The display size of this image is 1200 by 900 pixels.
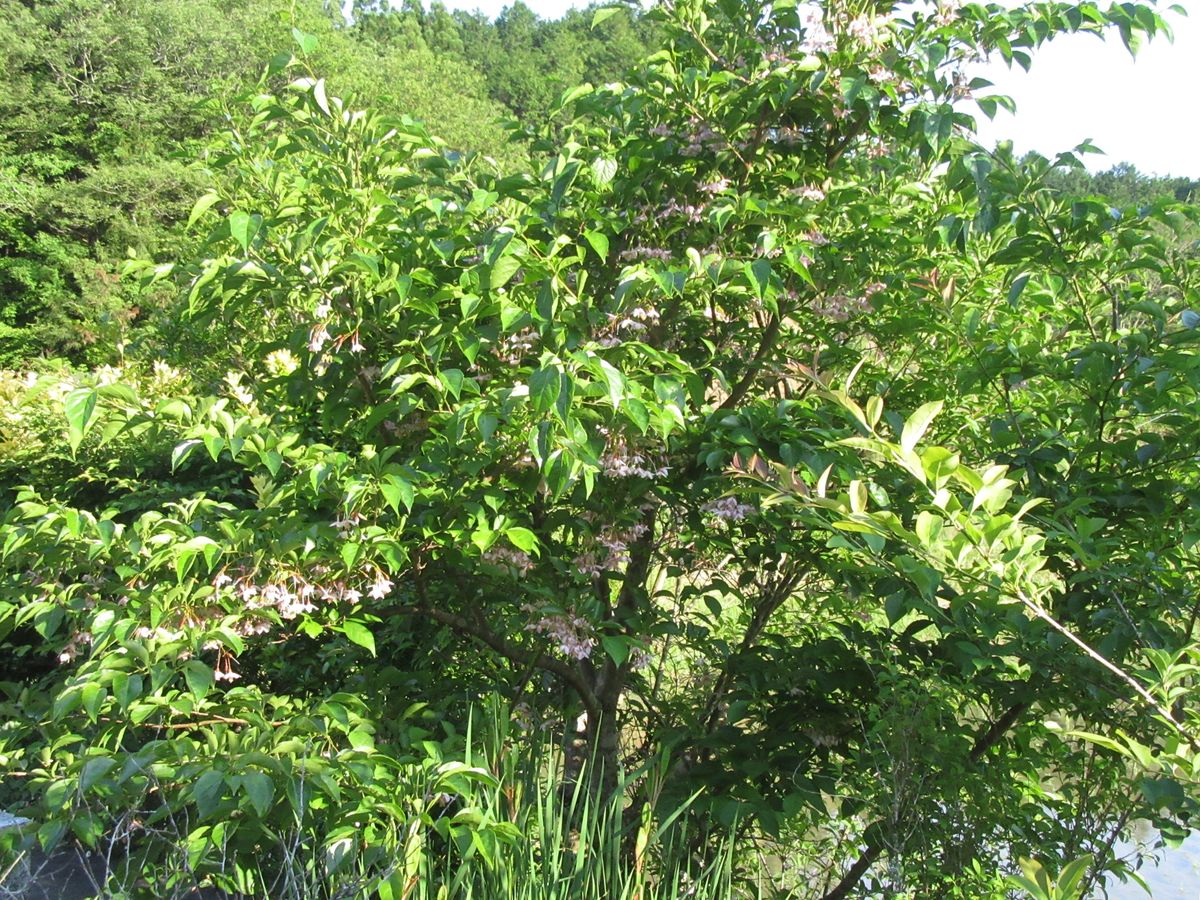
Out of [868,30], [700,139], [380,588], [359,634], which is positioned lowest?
[359,634]

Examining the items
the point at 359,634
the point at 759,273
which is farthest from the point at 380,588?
the point at 759,273

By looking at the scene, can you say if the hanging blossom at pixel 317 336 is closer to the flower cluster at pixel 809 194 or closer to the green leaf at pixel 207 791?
the green leaf at pixel 207 791

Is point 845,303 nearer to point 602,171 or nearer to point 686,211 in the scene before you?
point 686,211

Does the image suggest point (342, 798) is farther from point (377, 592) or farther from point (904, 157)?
point (904, 157)

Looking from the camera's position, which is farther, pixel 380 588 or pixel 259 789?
pixel 380 588

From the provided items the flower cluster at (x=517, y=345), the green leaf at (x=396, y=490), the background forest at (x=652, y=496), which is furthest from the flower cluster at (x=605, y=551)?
the green leaf at (x=396, y=490)

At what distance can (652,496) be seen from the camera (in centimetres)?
243

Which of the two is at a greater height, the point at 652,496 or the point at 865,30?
the point at 865,30

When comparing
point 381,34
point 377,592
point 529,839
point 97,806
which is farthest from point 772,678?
point 381,34

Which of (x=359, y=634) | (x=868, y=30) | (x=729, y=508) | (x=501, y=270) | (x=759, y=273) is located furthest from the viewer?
(x=868, y=30)

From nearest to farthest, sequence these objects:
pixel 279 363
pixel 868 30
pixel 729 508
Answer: pixel 729 508
pixel 868 30
pixel 279 363

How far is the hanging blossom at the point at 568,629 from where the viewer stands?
6.88 feet

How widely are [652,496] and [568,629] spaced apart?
18.3 inches

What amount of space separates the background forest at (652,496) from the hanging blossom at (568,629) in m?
0.01
